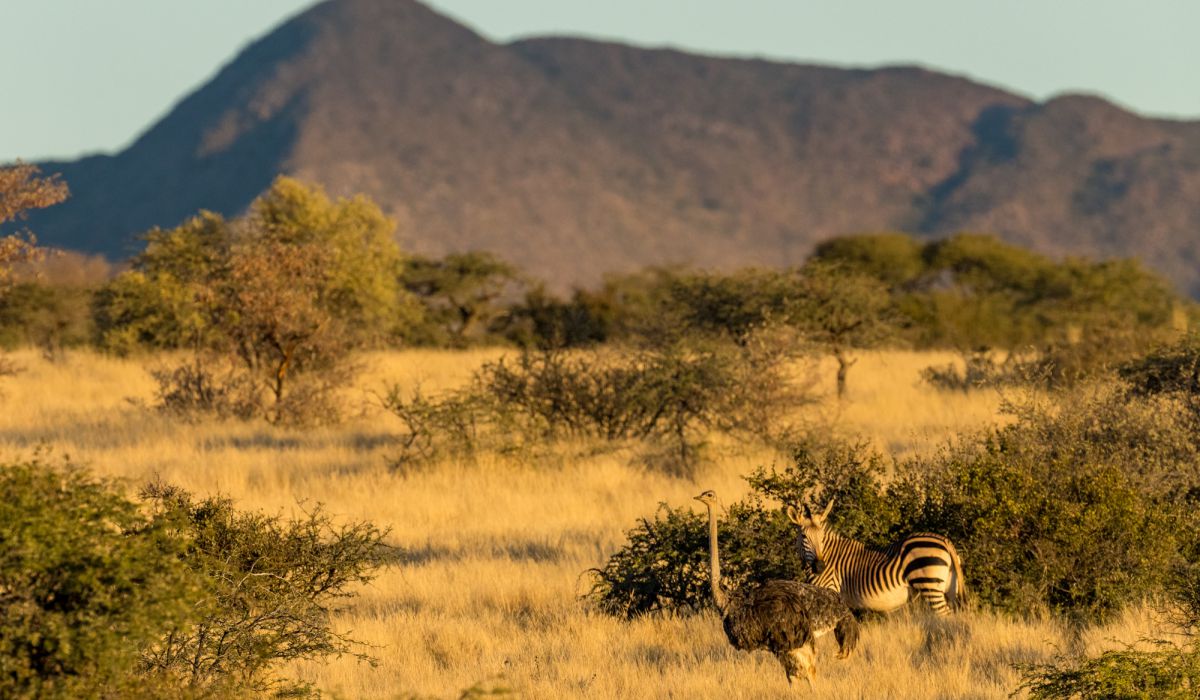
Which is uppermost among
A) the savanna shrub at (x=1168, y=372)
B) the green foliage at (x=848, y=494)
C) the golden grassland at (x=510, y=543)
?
the savanna shrub at (x=1168, y=372)

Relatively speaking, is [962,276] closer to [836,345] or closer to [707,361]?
[836,345]

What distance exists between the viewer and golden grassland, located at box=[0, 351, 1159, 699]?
872 centimetres

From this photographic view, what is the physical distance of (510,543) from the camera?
1384cm

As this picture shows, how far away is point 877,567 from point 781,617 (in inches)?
66.7

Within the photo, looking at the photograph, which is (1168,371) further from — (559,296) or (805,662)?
(559,296)

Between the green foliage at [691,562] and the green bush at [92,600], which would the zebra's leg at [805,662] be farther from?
the green bush at [92,600]

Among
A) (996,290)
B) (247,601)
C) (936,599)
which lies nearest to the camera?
(247,601)

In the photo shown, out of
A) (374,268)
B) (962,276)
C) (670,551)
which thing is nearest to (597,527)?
(670,551)

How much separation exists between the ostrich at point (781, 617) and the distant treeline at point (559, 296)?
10682mm

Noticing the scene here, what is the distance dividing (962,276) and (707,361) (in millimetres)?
38504

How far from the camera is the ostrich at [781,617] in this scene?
8109 mm

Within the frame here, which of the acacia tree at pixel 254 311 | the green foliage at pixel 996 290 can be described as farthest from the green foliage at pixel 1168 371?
the green foliage at pixel 996 290

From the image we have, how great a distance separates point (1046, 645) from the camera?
9.39 m

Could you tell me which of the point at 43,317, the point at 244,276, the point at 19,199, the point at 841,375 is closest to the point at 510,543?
the point at 19,199
